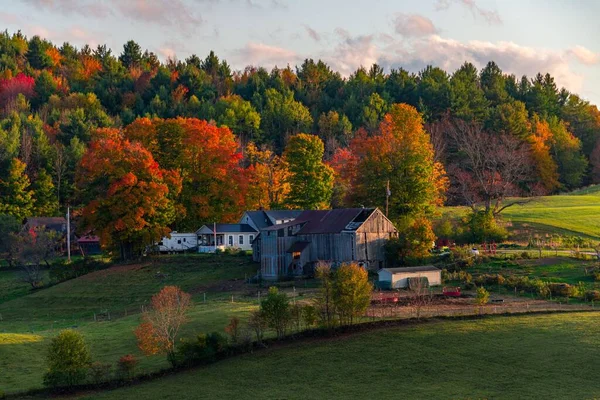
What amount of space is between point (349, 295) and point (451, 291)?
14.6 m

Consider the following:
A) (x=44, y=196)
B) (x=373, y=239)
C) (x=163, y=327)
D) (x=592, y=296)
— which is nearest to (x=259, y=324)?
(x=163, y=327)

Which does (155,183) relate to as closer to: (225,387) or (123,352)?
(123,352)

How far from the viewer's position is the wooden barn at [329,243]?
7819 cm

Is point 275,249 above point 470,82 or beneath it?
beneath

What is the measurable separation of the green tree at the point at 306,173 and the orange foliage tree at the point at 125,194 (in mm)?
13340

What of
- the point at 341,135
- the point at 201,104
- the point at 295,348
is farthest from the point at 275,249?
the point at 201,104

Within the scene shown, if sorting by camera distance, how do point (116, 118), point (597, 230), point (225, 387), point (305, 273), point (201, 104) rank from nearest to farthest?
point (225, 387)
point (305, 273)
point (597, 230)
point (116, 118)
point (201, 104)

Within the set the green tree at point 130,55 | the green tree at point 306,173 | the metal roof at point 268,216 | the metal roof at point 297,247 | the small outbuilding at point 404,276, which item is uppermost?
the green tree at point 130,55

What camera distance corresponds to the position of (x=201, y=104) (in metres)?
157

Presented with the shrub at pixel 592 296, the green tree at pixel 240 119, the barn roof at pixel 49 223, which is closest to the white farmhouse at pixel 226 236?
the barn roof at pixel 49 223

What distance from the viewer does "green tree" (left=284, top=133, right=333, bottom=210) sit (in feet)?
318

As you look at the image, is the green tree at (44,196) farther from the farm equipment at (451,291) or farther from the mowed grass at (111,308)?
the farm equipment at (451,291)

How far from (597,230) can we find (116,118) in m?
82.3

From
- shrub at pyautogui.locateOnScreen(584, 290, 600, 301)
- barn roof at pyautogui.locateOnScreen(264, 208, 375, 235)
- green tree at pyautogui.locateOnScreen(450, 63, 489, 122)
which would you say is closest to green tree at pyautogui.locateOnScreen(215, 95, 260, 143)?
green tree at pyautogui.locateOnScreen(450, 63, 489, 122)
